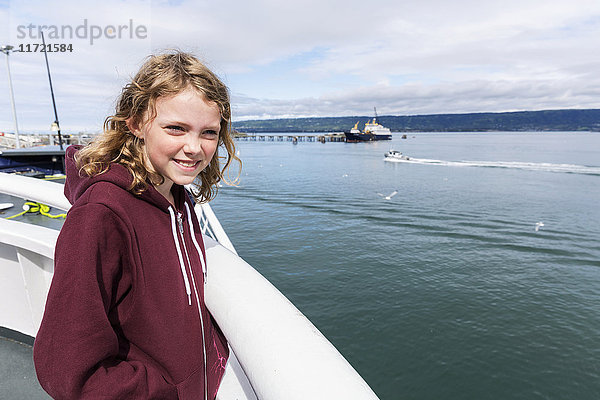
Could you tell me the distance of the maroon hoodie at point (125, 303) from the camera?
2.39ft

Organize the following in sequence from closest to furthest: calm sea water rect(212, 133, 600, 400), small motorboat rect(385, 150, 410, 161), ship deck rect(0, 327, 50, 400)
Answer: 1. ship deck rect(0, 327, 50, 400)
2. calm sea water rect(212, 133, 600, 400)
3. small motorboat rect(385, 150, 410, 161)

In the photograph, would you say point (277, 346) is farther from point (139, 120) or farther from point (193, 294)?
point (139, 120)

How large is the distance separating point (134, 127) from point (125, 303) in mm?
514

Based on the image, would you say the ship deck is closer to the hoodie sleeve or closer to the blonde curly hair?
A: the hoodie sleeve

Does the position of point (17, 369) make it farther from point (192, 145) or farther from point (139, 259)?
point (192, 145)

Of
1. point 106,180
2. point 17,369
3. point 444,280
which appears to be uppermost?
point 106,180

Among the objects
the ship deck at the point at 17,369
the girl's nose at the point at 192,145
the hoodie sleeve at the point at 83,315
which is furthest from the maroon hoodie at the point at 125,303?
the ship deck at the point at 17,369

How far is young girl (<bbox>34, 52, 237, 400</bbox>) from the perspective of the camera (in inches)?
28.8

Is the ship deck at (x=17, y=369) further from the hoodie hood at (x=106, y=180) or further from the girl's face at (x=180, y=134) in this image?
the girl's face at (x=180, y=134)

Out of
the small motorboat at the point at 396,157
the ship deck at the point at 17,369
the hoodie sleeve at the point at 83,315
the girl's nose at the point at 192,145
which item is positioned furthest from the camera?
the small motorboat at the point at 396,157

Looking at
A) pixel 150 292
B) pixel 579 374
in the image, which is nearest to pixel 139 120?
pixel 150 292

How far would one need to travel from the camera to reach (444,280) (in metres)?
11.2

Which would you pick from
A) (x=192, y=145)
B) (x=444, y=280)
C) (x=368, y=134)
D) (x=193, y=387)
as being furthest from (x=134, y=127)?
(x=368, y=134)

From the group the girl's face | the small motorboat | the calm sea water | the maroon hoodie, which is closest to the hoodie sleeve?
the maroon hoodie
